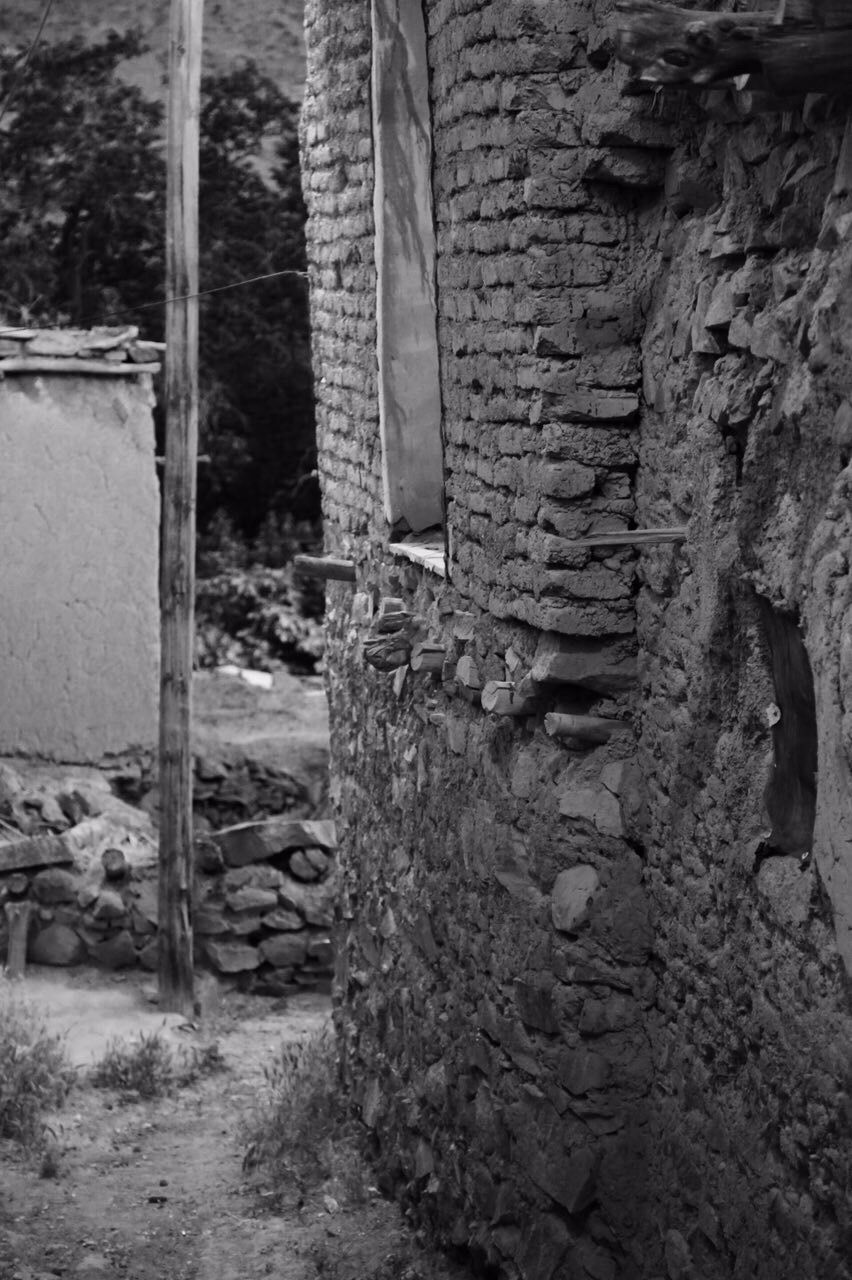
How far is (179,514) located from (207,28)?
1118 centimetres

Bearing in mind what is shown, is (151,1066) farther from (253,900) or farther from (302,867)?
(302,867)

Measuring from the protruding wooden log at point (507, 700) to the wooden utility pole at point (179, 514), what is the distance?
3.84 meters

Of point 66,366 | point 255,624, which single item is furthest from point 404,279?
point 255,624

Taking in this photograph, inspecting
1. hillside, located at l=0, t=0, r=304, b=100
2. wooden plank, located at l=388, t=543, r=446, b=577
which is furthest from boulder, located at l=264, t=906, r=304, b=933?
hillside, located at l=0, t=0, r=304, b=100

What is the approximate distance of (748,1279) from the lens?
3051 millimetres

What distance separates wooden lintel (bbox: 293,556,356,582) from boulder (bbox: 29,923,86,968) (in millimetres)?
2940

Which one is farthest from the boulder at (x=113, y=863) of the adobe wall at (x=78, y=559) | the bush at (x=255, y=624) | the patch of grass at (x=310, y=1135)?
the bush at (x=255, y=624)

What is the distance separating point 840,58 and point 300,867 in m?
6.10

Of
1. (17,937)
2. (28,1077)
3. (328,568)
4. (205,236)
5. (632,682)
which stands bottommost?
(28,1077)

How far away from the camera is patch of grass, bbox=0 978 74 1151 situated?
18.9ft

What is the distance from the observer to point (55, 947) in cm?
766

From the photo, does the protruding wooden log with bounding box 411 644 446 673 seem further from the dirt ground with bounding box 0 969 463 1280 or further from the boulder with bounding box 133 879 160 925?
the boulder with bounding box 133 879 160 925

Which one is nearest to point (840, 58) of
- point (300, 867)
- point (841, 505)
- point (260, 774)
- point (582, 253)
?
point (841, 505)

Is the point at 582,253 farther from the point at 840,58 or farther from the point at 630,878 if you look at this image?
the point at 630,878
